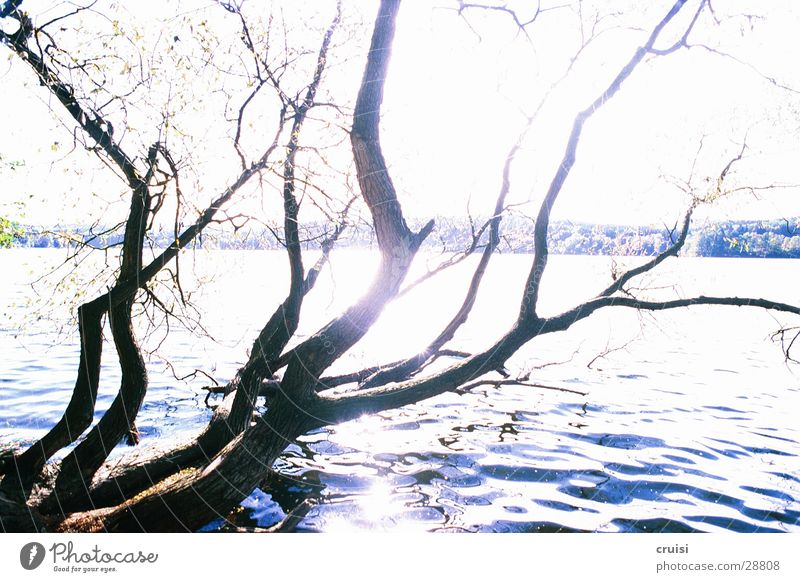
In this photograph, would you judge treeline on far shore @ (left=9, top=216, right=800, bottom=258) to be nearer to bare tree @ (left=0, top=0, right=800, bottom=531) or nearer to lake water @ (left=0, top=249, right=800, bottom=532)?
lake water @ (left=0, top=249, right=800, bottom=532)

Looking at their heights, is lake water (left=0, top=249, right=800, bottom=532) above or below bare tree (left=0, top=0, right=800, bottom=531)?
below

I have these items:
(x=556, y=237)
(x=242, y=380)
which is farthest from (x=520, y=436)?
(x=242, y=380)

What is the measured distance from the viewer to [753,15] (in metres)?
5.39

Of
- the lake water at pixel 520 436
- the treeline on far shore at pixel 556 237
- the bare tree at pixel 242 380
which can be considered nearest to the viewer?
the bare tree at pixel 242 380

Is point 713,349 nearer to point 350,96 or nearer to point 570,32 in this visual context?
point 570,32

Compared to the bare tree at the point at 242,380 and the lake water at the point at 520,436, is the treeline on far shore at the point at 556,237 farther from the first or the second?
the bare tree at the point at 242,380

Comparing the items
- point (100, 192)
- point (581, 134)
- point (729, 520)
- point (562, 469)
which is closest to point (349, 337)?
point (100, 192)

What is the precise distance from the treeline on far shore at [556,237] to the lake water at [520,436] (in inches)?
12.2

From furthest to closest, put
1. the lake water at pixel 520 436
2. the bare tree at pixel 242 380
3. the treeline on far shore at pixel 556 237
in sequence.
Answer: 1. the lake water at pixel 520 436
2. the treeline on far shore at pixel 556 237
3. the bare tree at pixel 242 380

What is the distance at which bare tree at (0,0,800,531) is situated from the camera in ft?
14.9

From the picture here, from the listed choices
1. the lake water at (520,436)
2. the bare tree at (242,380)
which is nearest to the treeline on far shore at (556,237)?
the lake water at (520,436)

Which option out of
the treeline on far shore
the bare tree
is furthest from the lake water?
the bare tree

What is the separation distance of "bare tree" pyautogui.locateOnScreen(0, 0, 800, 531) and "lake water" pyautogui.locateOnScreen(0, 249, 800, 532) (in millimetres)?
796

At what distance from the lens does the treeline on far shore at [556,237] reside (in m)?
5.71
